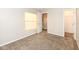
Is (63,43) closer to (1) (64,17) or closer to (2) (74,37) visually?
(2) (74,37)

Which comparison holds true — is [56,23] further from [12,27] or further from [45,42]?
[12,27]

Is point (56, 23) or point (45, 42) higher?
point (56, 23)

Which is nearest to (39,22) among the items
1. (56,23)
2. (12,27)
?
(56,23)

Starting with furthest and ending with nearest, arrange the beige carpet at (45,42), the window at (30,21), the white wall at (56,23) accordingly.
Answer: the window at (30,21) < the white wall at (56,23) < the beige carpet at (45,42)

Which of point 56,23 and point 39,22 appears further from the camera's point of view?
point 39,22

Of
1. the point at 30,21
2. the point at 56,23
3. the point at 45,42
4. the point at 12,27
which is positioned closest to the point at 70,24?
A: the point at 56,23

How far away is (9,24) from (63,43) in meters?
0.92

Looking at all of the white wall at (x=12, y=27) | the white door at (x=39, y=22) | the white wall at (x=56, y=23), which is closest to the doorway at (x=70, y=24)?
the white wall at (x=56, y=23)

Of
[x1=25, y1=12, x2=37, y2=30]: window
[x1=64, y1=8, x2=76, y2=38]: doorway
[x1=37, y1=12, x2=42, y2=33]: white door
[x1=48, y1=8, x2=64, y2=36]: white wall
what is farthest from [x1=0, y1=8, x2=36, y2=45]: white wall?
[x1=64, y1=8, x2=76, y2=38]: doorway

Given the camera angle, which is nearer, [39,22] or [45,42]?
[45,42]

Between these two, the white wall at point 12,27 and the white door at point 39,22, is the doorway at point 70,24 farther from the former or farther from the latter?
the white wall at point 12,27

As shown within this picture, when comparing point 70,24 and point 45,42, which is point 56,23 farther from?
point 45,42

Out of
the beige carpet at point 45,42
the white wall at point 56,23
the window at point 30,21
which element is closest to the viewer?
the beige carpet at point 45,42

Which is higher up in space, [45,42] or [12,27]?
[12,27]
